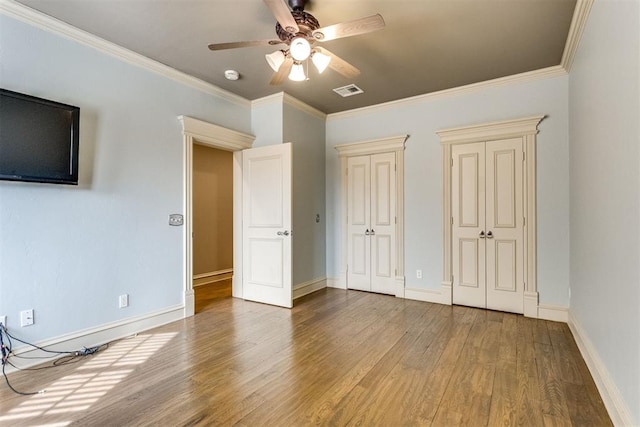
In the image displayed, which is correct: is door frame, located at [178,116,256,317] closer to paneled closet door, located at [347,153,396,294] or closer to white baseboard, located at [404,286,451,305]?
paneled closet door, located at [347,153,396,294]

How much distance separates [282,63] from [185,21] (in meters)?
0.87

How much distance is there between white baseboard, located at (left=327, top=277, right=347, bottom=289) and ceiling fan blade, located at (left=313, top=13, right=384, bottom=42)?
356 cm

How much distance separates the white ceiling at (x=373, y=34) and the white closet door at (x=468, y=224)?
94cm

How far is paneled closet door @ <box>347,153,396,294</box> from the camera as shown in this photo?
452 centimetres

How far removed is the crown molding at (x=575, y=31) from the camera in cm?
229

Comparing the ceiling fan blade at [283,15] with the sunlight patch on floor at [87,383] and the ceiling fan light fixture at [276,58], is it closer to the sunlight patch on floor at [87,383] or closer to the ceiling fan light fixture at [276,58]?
the ceiling fan light fixture at [276,58]

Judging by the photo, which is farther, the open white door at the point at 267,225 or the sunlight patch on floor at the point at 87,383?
the open white door at the point at 267,225

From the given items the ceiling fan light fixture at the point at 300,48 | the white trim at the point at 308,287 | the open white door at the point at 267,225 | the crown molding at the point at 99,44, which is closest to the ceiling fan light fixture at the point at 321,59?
the ceiling fan light fixture at the point at 300,48

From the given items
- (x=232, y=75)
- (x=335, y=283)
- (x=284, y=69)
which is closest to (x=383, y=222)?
(x=335, y=283)

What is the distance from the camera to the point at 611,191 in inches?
72.8

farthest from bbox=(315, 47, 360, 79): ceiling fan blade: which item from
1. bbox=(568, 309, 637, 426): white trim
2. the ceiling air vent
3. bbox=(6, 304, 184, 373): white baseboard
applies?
bbox=(6, 304, 184, 373): white baseboard

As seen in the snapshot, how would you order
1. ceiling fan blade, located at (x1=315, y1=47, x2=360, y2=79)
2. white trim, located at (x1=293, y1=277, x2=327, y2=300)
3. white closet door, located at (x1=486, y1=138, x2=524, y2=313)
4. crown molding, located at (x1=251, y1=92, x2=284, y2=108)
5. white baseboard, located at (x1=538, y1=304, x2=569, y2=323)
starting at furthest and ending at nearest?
white trim, located at (x1=293, y1=277, x2=327, y2=300), crown molding, located at (x1=251, y1=92, x2=284, y2=108), white closet door, located at (x1=486, y1=138, x2=524, y2=313), white baseboard, located at (x1=538, y1=304, x2=569, y2=323), ceiling fan blade, located at (x1=315, y1=47, x2=360, y2=79)

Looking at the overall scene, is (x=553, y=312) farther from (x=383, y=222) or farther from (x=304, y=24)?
(x=304, y=24)

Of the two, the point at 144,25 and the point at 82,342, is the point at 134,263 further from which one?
the point at 144,25
